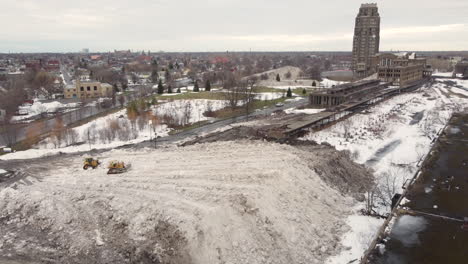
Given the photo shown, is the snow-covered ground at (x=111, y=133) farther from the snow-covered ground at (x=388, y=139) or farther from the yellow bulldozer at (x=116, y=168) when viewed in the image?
the snow-covered ground at (x=388, y=139)

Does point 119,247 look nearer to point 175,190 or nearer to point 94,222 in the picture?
point 94,222

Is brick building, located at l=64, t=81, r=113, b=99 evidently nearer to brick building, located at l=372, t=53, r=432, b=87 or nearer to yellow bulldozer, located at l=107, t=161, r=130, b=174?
yellow bulldozer, located at l=107, t=161, r=130, b=174

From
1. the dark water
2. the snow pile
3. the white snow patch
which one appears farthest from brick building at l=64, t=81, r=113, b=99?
the dark water

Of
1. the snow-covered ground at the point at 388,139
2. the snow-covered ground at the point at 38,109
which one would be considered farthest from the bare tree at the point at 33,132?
the snow-covered ground at the point at 388,139

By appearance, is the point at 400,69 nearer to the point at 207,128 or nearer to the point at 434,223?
the point at 207,128

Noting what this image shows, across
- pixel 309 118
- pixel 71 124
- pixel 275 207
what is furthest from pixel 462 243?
pixel 71 124

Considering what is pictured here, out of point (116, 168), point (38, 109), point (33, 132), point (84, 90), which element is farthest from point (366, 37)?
point (116, 168)
